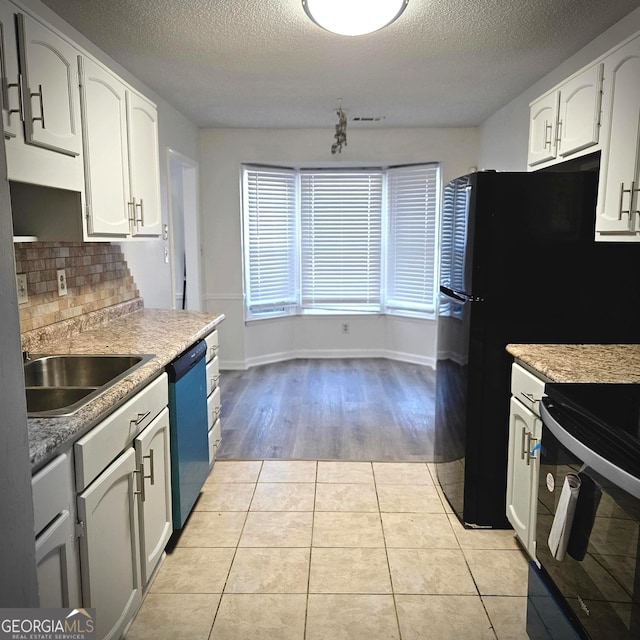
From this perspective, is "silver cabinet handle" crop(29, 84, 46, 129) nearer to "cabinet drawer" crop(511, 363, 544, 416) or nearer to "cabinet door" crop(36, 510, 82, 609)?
"cabinet door" crop(36, 510, 82, 609)

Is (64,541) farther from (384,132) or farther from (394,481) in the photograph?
(384,132)

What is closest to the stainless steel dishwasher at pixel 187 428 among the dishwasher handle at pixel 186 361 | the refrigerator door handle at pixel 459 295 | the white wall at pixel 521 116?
the dishwasher handle at pixel 186 361

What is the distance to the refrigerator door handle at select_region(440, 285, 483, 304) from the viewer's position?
7.93 feet

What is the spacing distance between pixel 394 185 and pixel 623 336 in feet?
12.3

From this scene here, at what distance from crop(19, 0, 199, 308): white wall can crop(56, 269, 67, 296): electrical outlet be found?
691mm

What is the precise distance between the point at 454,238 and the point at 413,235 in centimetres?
310

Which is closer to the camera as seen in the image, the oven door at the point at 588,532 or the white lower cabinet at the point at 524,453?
the oven door at the point at 588,532

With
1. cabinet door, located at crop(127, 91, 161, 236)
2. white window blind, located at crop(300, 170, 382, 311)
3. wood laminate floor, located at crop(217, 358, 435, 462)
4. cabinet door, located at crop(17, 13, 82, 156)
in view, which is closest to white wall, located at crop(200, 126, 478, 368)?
white window blind, located at crop(300, 170, 382, 311)

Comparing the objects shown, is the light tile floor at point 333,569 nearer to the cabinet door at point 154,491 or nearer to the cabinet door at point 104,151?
the cabinet door at point 154,491

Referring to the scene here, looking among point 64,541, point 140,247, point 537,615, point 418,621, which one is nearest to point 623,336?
point 537,615

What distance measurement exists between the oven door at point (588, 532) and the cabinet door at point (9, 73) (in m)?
1.86

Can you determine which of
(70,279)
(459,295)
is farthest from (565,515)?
(70,279)

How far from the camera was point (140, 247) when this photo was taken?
370 centimetres

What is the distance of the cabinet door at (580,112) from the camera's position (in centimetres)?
216
